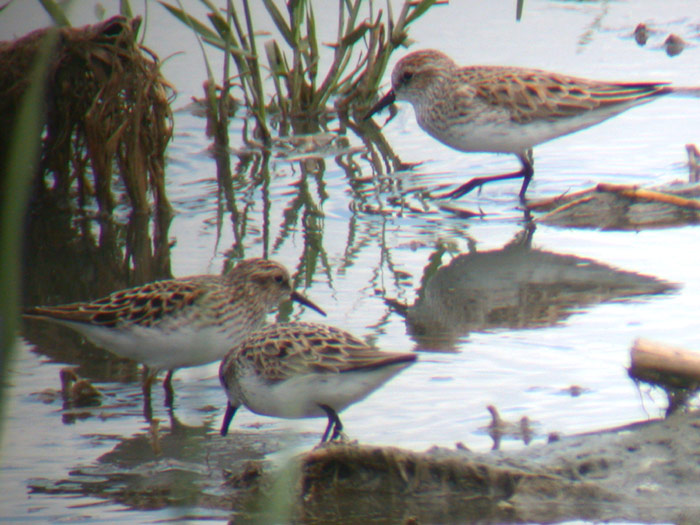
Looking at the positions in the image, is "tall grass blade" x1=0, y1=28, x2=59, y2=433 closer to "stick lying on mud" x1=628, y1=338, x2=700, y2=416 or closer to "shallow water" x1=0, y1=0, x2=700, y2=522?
"shallow water" x1=0, y1=0, x2=700, y2=522

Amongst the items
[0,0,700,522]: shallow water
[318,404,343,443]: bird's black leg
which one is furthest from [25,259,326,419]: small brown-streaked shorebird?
[318,404,343,443]: bird's black leg

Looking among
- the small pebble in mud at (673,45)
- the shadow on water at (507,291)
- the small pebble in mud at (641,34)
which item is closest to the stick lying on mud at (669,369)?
the shadow on water at (507,291)

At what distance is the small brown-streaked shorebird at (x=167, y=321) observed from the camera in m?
4.78

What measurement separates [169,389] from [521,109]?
4.00 metres

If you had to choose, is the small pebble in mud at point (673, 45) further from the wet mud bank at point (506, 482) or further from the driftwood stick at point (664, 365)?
the wet mud bank at point (506, 482)

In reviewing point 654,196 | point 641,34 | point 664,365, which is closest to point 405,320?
point 664,365

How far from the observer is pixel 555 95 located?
7977 millimetres

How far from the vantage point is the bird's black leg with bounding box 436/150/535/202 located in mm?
7766

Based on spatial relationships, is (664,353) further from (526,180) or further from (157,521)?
(526,180)

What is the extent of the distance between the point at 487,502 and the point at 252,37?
5.59 metres

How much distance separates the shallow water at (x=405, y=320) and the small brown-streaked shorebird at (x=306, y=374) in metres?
0.14

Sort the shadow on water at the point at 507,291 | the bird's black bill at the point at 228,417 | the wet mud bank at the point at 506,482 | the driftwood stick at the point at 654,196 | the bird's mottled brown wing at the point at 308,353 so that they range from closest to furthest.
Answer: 1. the wet mud bank at the point at 506,482
2. the bird's mottled brown wing at the point at 308,353
3. the bird's black bill at the point at 228,417
4. the shadow on water at the point at 507,291
5. the driftwood stick at the point at 654,196

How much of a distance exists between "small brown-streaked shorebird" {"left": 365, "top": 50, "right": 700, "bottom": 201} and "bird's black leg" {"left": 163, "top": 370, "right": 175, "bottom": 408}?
3.31 m

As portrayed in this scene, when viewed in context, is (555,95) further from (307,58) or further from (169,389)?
(169,389)
